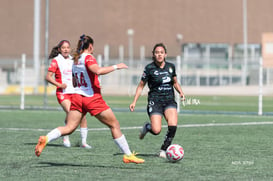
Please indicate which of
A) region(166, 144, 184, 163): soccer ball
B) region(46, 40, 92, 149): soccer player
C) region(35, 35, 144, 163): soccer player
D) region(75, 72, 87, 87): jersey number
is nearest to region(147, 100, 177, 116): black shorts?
region(166, 144, 184, 163): soccer ball

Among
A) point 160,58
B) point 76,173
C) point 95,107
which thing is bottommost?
point 76,173

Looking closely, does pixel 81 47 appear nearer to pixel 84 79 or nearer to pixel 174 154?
pixel 84 79

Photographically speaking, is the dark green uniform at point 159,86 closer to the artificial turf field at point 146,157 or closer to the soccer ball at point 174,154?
the artificial turf field at point 146,157

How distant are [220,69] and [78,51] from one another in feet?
171

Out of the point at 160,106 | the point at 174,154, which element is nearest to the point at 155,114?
the point at 160,106

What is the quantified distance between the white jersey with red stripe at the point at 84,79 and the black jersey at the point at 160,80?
158 cm

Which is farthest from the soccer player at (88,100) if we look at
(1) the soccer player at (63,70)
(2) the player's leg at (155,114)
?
(1) the soccer player at (63,70)

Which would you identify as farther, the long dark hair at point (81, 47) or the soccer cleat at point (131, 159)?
the long dark hair at point (81, 47)

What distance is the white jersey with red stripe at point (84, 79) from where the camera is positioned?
34.2 ft

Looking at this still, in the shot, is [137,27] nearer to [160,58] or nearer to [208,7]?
[208,7]

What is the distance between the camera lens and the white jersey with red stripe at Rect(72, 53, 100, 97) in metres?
10.4

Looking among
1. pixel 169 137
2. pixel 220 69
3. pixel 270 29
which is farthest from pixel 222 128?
pixel 270 29

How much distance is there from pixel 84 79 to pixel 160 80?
6.11 ft

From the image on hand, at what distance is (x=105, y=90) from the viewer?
50812 millimetres
